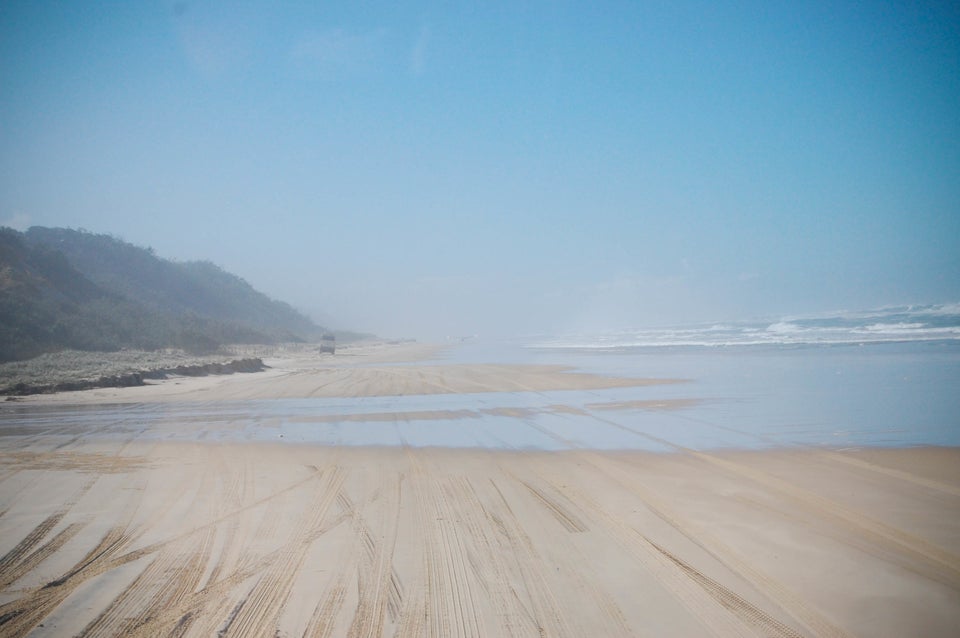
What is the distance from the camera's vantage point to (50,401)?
50.3 ft

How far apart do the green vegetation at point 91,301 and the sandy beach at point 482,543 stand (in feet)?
77.9

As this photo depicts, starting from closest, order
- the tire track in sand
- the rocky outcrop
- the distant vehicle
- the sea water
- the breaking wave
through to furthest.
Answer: the tire track in sand, the sea water, the rocky outcrop, the breaking wave, the distant vehicle

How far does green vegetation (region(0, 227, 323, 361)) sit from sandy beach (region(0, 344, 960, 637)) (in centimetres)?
2373

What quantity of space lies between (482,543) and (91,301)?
42202 mm

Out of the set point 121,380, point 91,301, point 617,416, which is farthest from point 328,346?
point 617,416

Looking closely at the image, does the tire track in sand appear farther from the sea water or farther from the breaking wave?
the breaking wave

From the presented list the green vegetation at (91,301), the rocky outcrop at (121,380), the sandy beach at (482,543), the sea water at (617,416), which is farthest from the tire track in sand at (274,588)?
the green vegetation at (91,301)

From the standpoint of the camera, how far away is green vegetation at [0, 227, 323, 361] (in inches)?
1024

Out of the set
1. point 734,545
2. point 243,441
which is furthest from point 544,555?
point 243,441

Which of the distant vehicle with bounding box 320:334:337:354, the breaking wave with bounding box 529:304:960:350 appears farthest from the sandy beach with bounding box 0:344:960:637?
A: the distant vehicle with bounding box 320:334:337:354

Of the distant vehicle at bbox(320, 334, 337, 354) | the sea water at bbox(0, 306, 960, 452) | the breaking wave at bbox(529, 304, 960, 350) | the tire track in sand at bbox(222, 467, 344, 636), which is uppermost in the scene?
the breaking wave at bbox(529, 304, 960, 350)

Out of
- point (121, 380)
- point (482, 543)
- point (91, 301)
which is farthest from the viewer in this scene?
point (91, 301)

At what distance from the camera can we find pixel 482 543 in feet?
15.2

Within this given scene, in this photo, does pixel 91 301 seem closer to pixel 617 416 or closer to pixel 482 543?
pixel 617 416
